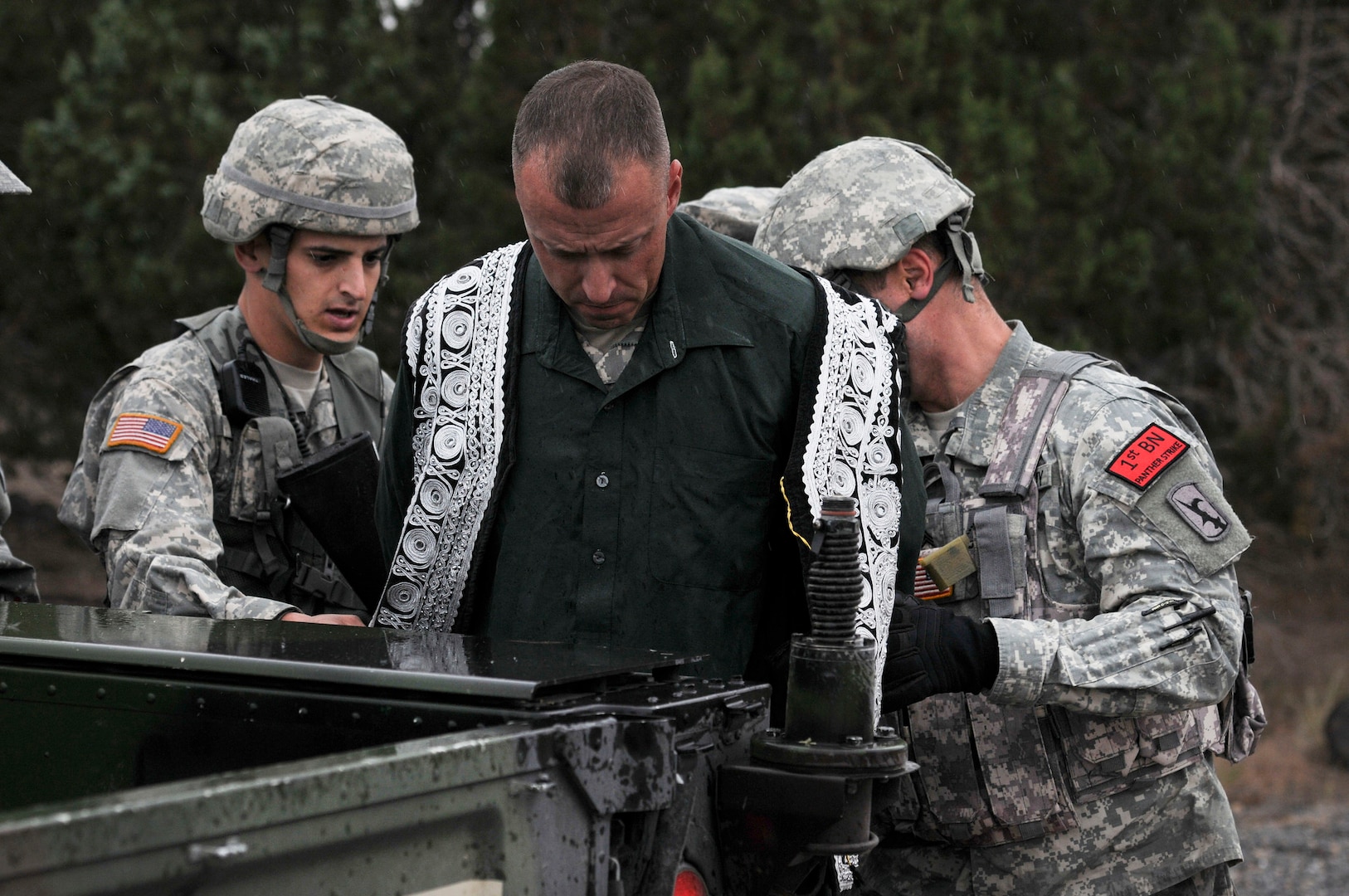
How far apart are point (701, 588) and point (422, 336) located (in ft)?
2.33

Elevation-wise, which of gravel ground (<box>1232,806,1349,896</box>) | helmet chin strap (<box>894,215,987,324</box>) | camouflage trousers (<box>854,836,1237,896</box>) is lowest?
gravel ground (<box>1232,806,1349,896</box>)

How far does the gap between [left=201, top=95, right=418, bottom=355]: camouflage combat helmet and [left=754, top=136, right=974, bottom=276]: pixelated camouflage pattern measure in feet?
3.43

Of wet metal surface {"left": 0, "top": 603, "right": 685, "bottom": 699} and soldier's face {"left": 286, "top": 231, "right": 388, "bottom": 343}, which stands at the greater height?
soldier's face {"left": 286, "top": 231, "right": 388, "bottom": 343}

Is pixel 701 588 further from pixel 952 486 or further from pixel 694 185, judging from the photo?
pixel 694 185

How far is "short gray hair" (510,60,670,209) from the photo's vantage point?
2482mm

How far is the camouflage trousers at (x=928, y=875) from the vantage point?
3.08 m

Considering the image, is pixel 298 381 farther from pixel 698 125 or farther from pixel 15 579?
pixel 698 125

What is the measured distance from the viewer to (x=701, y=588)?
8.55ft

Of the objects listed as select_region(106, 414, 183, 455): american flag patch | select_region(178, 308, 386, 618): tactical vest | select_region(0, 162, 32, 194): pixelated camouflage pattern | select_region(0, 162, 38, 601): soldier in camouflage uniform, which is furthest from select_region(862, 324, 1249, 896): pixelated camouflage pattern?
select_region(0, 162, 32, 194): pixelated camouflage pattern

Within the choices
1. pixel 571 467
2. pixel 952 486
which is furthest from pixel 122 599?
pixel 952 486

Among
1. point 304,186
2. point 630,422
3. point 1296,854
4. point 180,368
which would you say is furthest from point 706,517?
point 1296,854

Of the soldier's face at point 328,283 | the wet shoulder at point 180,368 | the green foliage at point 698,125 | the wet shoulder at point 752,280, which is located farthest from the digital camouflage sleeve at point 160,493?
the green foliage at point 698,125

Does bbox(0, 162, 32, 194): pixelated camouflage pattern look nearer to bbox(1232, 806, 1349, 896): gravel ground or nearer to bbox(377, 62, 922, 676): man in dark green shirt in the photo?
bbox(377, 62, 922, 676): man in dark green shirt

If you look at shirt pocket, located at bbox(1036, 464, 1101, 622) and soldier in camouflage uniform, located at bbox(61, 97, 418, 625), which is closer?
shirt pocket, located at bbox(1036, 464, 1101, 622)
